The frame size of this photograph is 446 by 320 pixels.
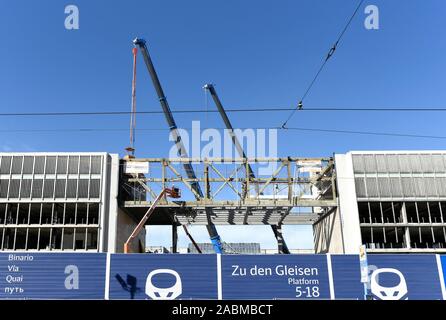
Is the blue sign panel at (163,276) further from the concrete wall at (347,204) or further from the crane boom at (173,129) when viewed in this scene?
the crane boom at (173,129)

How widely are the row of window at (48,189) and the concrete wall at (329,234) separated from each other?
17751 millimetres

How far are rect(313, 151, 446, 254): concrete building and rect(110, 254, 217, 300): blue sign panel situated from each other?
11.7 metres

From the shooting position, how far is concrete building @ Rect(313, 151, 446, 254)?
96.2 ft

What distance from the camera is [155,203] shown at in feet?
98.8

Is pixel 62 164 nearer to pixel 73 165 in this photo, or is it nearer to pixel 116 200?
pixel 73 165

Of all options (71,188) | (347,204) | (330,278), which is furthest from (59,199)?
(347,204)

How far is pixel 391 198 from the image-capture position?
29.7 meters

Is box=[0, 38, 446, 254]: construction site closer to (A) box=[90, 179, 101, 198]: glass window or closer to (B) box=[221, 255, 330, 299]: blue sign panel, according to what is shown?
(A) box=[90, 179, 101, 198]: glass window

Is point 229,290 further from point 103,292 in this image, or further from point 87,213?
point 87,213

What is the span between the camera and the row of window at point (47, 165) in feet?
96.7

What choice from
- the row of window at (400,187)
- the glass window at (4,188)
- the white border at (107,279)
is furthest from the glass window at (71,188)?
the row of window at (400,187)

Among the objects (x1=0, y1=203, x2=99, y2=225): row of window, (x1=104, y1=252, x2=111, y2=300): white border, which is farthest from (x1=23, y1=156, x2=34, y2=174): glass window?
(x1=104, y1=252, x2=111, y2=300): white border

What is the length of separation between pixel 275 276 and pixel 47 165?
717 inches
